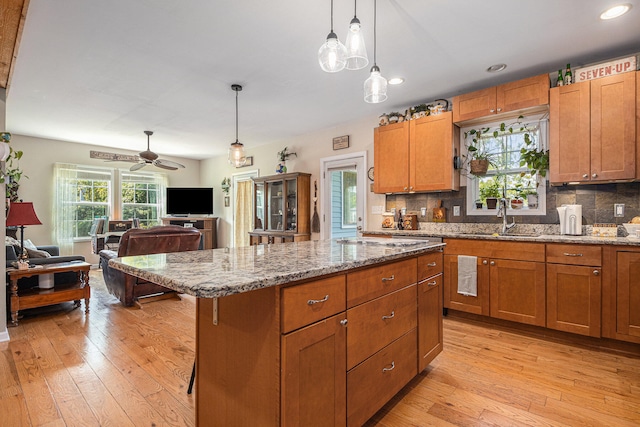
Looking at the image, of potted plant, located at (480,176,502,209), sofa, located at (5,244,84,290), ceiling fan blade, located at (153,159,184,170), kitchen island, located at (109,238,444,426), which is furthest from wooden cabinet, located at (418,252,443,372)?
ceiling fan blade, located at (153,159,184,170)

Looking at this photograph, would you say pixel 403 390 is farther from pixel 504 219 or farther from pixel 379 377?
pixel 504 219

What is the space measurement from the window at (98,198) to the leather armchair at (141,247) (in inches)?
113

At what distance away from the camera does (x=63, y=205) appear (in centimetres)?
615

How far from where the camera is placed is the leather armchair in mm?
3705

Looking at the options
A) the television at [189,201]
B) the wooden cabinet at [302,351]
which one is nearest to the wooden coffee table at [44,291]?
the wooden cabinet at [302,351]

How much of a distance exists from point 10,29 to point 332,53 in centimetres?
219

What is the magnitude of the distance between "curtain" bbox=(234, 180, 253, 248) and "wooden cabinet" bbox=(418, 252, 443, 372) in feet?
16.5

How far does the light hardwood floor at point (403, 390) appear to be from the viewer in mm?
1759

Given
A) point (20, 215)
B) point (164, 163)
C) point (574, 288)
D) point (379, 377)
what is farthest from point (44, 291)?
point (574, 288)

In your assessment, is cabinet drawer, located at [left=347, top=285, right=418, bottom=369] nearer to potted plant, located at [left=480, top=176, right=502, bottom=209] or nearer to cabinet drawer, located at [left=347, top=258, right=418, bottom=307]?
cabinet drawer, located at [left=347, top=258, right=418, bottom=307]

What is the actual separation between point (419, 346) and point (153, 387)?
1.69 metres

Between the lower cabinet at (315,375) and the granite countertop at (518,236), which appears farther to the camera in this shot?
the granite countertop at (518,236)

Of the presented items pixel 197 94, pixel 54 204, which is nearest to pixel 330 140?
pixel 197 94

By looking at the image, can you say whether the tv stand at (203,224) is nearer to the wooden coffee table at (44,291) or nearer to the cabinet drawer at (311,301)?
the wooden coffee table at (44,291)
